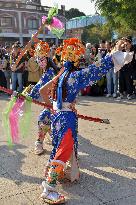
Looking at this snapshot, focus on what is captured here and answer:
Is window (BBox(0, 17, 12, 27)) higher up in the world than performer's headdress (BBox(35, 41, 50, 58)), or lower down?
higher up

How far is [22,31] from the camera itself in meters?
55.2

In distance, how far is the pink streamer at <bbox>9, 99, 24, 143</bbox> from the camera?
4.73 metres

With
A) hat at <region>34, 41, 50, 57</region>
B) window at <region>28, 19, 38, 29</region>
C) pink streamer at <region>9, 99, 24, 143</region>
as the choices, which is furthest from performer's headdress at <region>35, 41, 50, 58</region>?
window at <region>28, 19, 38, 29</region>

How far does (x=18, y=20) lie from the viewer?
55.4m

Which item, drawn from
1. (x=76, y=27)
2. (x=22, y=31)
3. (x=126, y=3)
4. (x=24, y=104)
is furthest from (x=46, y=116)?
(x=76, y=27)

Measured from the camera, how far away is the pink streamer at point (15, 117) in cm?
473

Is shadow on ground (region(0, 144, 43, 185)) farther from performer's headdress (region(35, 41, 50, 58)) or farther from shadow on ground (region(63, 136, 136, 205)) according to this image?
performer's headdress (region(35, 41, 50, 58))

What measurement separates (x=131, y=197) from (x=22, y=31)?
53002 millimetres

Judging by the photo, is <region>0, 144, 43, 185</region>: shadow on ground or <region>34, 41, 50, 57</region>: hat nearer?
<region>0, 144, 43, 185</region>: shadow on ground


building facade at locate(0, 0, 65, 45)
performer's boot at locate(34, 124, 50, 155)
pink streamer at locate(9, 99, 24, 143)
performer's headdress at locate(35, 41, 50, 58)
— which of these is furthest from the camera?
building facade at locate(0, 0, 65, 45)

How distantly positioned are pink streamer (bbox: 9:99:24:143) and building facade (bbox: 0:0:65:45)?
49.4 meters

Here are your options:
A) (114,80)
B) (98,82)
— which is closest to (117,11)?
(98,82)

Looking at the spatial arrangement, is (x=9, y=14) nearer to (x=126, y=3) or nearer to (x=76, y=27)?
(x=76, y=27)

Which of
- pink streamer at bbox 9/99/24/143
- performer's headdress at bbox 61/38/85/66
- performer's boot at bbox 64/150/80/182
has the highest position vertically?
performer's headdress at bbox 61/38/85/66
